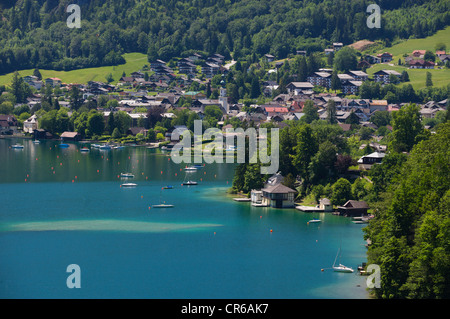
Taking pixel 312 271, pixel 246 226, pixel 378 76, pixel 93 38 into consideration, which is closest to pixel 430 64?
pixel 378 76

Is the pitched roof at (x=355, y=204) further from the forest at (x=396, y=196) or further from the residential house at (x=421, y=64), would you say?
the residential house at (x=421, y=64)

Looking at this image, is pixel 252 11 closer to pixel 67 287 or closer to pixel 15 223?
pixel 15 223

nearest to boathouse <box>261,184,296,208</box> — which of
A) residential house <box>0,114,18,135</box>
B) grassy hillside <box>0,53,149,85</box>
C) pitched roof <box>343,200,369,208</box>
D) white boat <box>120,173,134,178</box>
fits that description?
pitched roof <box>343,200,369,208</box>

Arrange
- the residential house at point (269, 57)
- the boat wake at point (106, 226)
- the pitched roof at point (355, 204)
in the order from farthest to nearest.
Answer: the residential house at point (269, 57) < the pitched roof at point (355, 204) < the boat wake at point (106, 226)

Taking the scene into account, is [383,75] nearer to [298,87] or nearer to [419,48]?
[298,87]

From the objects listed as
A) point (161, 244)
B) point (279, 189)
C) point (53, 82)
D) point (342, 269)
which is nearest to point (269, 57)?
point (53, 82)

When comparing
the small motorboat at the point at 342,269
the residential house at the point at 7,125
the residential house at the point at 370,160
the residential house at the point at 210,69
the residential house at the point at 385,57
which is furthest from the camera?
the residential house at the point at 210,69

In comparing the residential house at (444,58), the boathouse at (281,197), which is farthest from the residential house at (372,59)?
the boathouse at (281,197)
